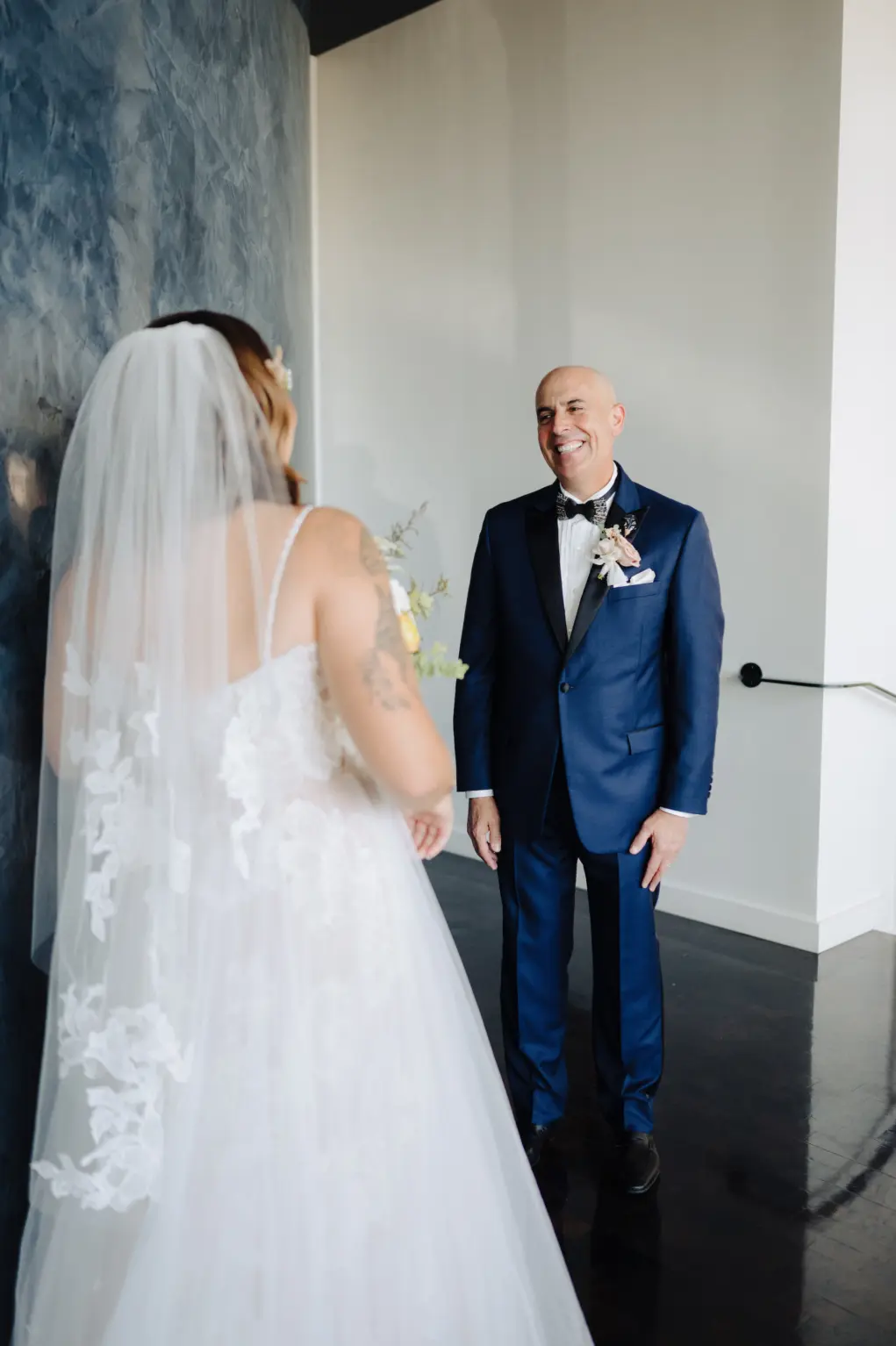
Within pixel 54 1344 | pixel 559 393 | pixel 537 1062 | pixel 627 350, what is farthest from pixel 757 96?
pixel 54 1344

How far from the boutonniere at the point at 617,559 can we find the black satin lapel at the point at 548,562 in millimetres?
103

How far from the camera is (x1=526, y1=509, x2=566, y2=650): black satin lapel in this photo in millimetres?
2463

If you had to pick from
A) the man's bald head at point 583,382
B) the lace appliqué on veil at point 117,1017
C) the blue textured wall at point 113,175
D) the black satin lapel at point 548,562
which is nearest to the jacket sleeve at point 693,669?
the black satin lapel at point 548,562

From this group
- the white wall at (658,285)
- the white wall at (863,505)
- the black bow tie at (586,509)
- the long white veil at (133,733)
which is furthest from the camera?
the white wall at (658,285)

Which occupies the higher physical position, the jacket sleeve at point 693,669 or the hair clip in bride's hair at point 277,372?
the hair clip in bride's hair at point 277,372

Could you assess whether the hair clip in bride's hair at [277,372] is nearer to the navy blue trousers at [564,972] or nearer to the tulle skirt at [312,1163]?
the tulle skirt at [312,1163]

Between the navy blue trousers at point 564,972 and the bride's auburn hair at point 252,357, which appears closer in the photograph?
the bride's auburn hair at point 252,357

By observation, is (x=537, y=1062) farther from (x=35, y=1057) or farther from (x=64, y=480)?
(x=64, y=480)

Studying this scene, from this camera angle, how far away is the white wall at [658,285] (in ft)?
12.4

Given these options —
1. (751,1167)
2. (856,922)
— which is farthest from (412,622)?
(856,922)

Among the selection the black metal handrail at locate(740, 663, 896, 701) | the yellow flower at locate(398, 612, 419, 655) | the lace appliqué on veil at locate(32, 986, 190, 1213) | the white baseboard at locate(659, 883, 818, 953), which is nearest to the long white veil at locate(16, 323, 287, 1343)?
the lace appliqué on veil at locate(32, 986, 190, 1213)

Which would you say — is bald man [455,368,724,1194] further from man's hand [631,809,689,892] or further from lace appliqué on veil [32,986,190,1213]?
lace appliqué on veil [32,986,190,1213]

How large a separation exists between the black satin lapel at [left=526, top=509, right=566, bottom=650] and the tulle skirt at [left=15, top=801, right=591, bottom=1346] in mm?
908

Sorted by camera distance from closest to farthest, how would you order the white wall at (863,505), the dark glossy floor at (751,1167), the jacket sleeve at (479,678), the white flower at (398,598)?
the white flower at (398,598) < the dark glossy floor at (751,1167) < the jacket sleeve at (479,678) < the white wall at (863,505)
